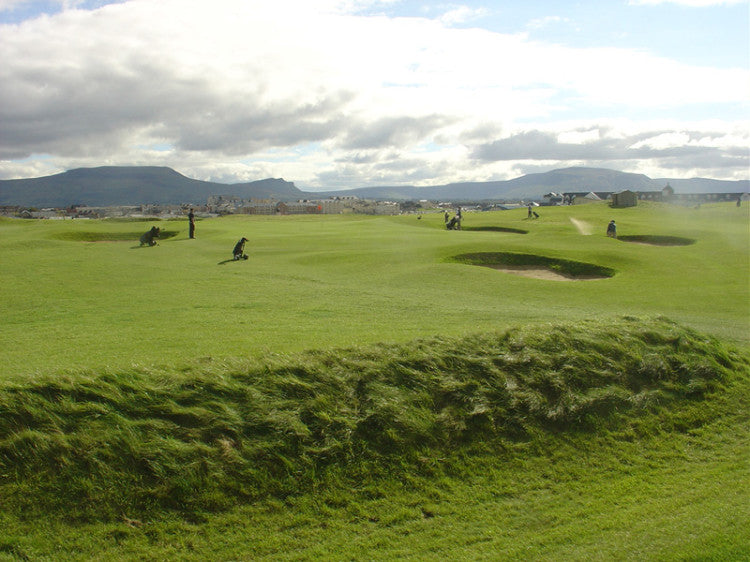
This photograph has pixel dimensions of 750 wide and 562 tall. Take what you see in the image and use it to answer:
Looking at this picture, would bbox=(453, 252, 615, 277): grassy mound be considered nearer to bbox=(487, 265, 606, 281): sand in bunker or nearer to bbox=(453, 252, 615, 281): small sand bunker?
bbox=(453, 252, 615, 281): small sand bunker

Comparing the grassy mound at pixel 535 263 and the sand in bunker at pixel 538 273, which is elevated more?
the grassy mound at pixel 535 263

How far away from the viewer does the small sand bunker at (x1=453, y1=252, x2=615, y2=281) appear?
24.4 m

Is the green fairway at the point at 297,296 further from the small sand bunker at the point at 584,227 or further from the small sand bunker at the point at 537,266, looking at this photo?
the small sand bunker at the point at 584,227

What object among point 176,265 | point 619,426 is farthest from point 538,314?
point 176,265

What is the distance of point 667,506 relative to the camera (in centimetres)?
667

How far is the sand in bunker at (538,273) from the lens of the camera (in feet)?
79.3

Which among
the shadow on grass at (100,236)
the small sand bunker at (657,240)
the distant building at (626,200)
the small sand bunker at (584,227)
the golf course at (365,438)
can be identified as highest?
the distant building at (626,200)

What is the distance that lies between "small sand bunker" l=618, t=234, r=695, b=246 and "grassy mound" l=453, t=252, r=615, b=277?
15.5 m

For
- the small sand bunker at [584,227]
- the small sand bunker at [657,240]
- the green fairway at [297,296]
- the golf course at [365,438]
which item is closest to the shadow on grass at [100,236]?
the green fairway at [297,296]

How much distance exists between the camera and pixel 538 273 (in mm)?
24984

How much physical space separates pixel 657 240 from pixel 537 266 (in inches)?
696

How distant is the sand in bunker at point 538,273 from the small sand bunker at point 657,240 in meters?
16.5

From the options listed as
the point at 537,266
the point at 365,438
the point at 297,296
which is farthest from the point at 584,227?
the point at 365,438

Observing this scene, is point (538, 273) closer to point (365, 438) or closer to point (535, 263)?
point (535, 263)
